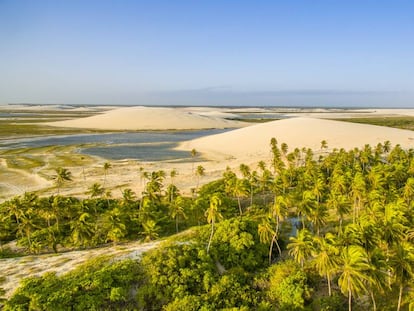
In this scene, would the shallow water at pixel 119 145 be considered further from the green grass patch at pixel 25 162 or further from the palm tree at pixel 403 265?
the palm tree at pixel 403 265

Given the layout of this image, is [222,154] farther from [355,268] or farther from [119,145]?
[355,268]

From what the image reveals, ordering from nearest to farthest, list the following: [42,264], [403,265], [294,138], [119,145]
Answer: [403,265], [42,264], [294,138], [119,145]

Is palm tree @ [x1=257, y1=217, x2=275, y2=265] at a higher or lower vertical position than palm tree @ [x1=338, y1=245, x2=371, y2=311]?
lower

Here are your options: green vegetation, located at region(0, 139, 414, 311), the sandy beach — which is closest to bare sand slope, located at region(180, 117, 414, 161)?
the sandy beach

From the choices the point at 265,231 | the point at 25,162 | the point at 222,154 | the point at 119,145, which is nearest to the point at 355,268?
the point at 265,231

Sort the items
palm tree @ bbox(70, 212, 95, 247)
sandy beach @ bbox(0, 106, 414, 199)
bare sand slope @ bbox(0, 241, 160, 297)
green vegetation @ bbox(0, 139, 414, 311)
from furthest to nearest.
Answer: sandy beach @ bbox(0, 106, 414, 199) < palm tree @ bbox(70, 212, 95, 247) < bare sand slope @ bbox(0, 241, 160, 297) < green vegetation @ bbox(0, 139, 414, 311)

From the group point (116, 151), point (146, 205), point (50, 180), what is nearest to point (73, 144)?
point (116, 151)

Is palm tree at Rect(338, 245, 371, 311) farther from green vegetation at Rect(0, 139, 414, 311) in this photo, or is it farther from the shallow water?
the shallow water

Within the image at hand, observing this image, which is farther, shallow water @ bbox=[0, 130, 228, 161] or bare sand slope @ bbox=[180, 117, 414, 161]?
bare sand slope @ bbox=[180, 117, 414, 161]
